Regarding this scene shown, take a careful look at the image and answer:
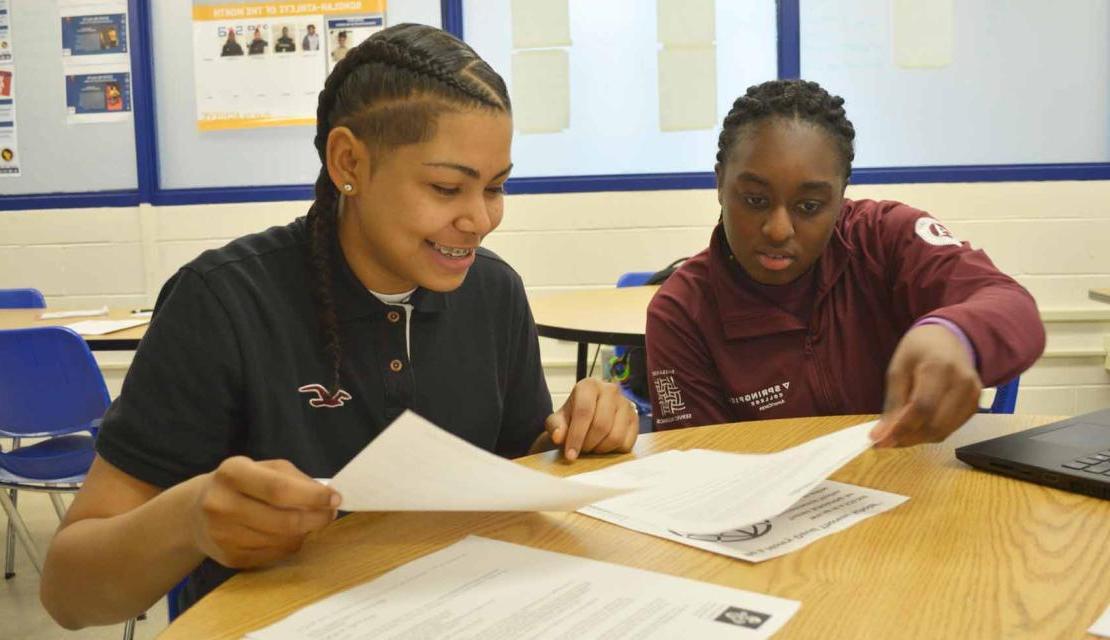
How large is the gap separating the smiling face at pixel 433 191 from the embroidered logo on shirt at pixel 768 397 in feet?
1.80

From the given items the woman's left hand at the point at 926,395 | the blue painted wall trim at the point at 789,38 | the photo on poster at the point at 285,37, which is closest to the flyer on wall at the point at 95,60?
the photo on poster at the point at 285,37

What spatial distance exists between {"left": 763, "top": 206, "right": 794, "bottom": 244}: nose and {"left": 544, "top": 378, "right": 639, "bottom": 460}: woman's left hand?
1.38 ft

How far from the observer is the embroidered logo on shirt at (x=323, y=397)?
3.28 feet

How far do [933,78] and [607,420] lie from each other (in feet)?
10.5

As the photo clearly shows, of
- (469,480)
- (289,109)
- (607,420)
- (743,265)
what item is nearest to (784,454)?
(607,420)

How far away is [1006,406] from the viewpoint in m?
1.75

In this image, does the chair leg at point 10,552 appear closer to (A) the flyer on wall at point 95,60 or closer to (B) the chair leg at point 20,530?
(B) the chair leg at point 20,530

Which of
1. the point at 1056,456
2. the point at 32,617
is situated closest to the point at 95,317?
the point at 32,617

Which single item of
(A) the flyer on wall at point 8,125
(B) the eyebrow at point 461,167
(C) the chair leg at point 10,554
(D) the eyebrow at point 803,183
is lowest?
(C) the chair leg at point 10,554

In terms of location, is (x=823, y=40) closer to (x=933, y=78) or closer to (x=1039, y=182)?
(x=933, y=78)

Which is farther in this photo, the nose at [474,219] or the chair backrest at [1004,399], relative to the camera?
the chair backrest at [1004,399]

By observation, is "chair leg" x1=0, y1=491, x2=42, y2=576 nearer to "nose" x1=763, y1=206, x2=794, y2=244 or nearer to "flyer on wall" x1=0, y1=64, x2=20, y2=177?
"flyer on wall" x1=0, y1=64, x2=20, y2=177

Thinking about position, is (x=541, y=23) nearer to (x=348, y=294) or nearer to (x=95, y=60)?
(x=95, y=60)

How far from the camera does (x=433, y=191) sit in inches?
39.2
